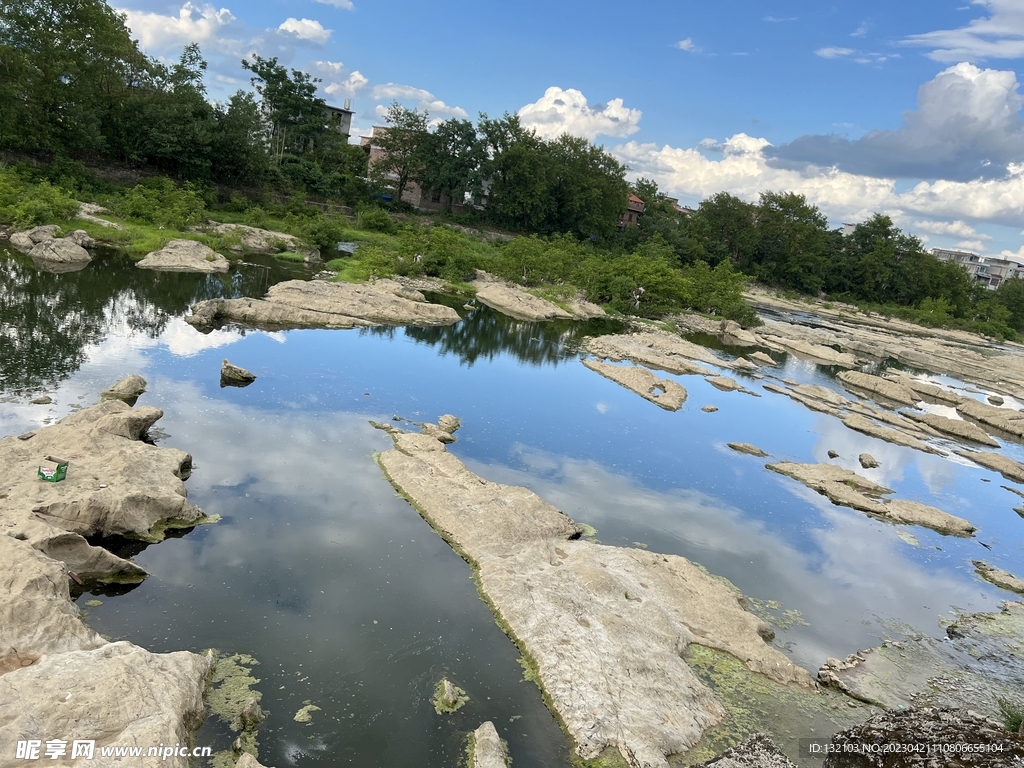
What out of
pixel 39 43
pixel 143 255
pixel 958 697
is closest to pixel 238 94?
pixel 39 43

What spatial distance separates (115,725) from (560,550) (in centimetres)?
678

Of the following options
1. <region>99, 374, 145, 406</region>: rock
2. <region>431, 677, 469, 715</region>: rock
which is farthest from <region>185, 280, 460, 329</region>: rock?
<region>431, 677, 469, 715</region>: rock

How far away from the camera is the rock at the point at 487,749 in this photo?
276 inches

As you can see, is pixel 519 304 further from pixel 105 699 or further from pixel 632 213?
pixel 632 213

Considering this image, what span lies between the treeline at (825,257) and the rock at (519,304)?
38.8 m

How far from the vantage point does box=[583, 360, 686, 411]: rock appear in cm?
2292

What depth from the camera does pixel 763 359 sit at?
113 feet

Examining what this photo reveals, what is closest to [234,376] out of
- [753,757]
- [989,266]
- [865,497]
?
[753,757]

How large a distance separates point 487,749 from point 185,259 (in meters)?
31.4

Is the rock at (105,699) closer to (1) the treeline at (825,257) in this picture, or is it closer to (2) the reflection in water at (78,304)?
(2) the reflection in water at (78,304)

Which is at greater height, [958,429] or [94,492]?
[958,429]

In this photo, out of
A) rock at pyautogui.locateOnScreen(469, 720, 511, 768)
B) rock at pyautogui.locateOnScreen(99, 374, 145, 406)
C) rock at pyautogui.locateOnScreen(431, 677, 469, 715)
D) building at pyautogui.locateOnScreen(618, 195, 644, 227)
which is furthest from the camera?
building at pyautogui.locateOnScreen(618, 195, 644, 227)

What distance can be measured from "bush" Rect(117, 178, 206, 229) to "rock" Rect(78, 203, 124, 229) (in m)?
1.17

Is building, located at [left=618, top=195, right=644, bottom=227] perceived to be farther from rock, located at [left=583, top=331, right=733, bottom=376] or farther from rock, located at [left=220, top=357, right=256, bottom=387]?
rock, located at [left=220, top=357, right=256, bottom=387]
